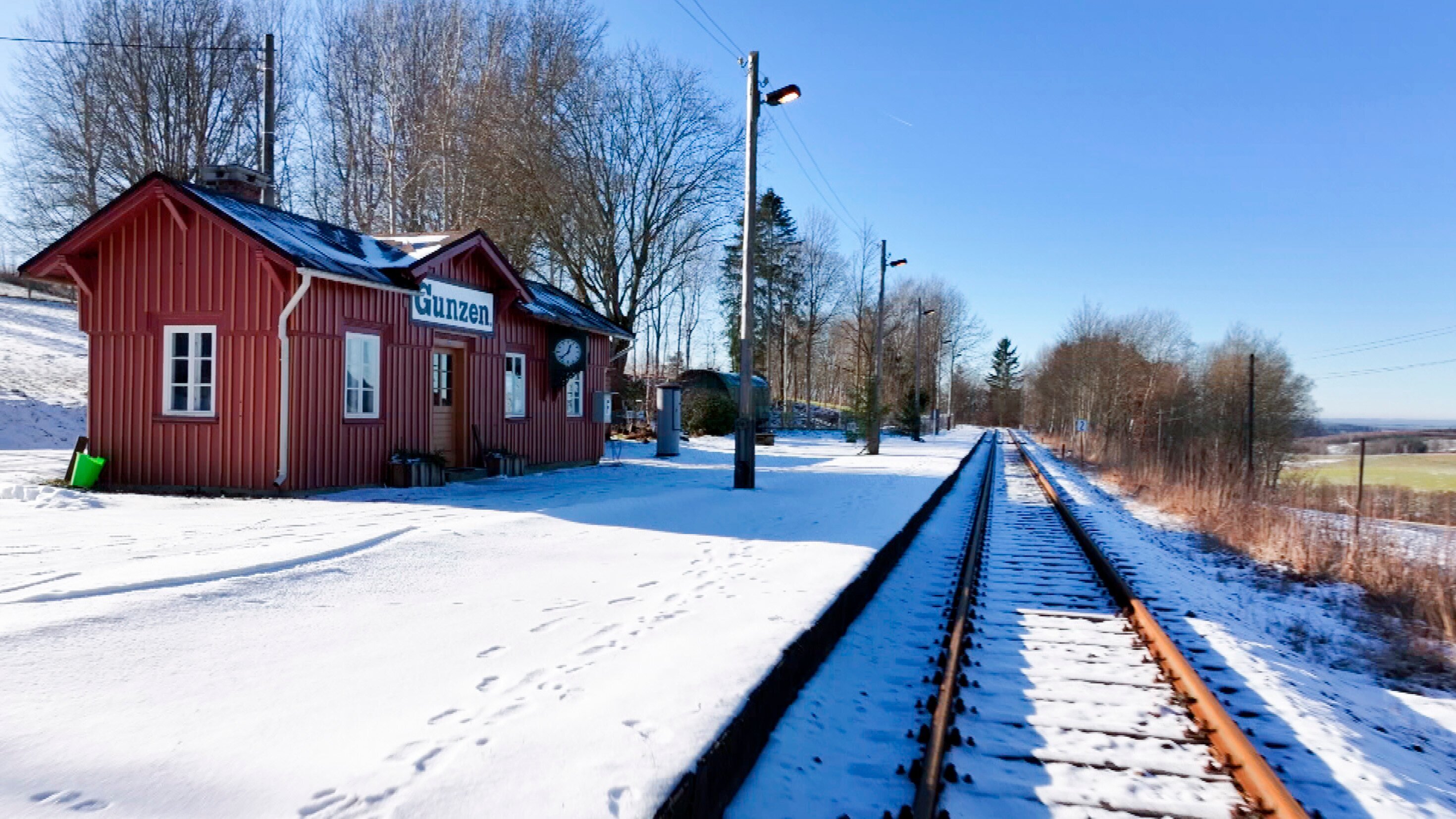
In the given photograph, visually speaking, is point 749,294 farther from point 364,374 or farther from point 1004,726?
point 1004,726

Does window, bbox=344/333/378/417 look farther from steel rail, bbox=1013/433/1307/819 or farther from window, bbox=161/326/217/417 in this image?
steel rail, bbox=1013/433/1307/819

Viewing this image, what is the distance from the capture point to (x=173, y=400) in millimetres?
11953

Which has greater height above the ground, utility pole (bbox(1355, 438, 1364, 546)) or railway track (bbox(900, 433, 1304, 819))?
utility pole (bbox(1355, 438, 1364, 546))

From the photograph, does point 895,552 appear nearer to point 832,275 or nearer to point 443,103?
point 443,103

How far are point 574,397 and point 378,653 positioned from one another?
14878 millimetres

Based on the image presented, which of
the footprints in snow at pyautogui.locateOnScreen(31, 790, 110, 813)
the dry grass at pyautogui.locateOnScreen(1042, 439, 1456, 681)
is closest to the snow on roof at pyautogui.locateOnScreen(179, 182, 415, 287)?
the footprints in snow at pyautogui.locateOnScreen(31, 790, 110, 813)

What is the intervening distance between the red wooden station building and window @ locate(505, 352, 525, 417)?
2783mm

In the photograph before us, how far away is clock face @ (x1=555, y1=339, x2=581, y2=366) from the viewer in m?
17.9

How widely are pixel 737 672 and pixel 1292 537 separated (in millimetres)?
9963

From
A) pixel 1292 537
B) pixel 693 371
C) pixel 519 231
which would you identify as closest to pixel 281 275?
pixel 1292 537

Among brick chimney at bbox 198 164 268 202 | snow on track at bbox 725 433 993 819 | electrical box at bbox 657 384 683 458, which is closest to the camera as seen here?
snow on track at bbox 725 433 993 819

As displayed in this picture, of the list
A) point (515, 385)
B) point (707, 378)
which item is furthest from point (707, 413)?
point (515, 385)

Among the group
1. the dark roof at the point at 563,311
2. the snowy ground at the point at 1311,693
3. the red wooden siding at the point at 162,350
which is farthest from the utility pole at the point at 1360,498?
the red wooden siding at the point at 162,350

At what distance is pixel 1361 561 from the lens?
9578mm
